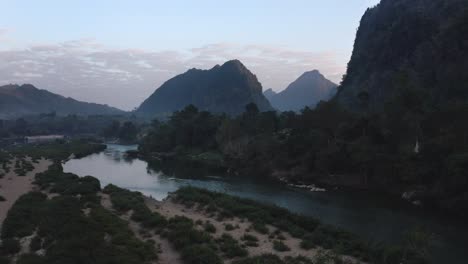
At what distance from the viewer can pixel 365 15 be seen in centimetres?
15900

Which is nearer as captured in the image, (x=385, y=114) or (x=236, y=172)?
(x=385, y=114)

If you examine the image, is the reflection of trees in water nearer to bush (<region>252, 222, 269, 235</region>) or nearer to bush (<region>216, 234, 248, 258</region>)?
bush (<region>252, 222, 269, 235</region>)

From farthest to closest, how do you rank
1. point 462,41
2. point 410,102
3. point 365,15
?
point 365,15
point 462,41
point 410,102

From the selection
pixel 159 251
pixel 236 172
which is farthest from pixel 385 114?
pixel 159 251

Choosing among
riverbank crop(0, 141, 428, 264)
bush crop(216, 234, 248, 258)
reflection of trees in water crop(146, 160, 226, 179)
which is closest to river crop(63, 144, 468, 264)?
reflection of trees in water crop(146, 160, 226, 179)

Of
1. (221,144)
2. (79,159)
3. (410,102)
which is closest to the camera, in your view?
(410,102)

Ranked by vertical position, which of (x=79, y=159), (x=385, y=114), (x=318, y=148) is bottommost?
(x=79, y=159)

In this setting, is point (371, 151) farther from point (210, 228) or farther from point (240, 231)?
point (210, 228)

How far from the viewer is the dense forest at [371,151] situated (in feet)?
138

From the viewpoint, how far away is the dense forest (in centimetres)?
4200

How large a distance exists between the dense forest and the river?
443cm

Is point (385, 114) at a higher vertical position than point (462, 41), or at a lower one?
lower

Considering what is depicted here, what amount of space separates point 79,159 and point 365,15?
11509cm

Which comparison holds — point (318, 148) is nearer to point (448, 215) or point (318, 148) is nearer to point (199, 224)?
point (448, 215)
